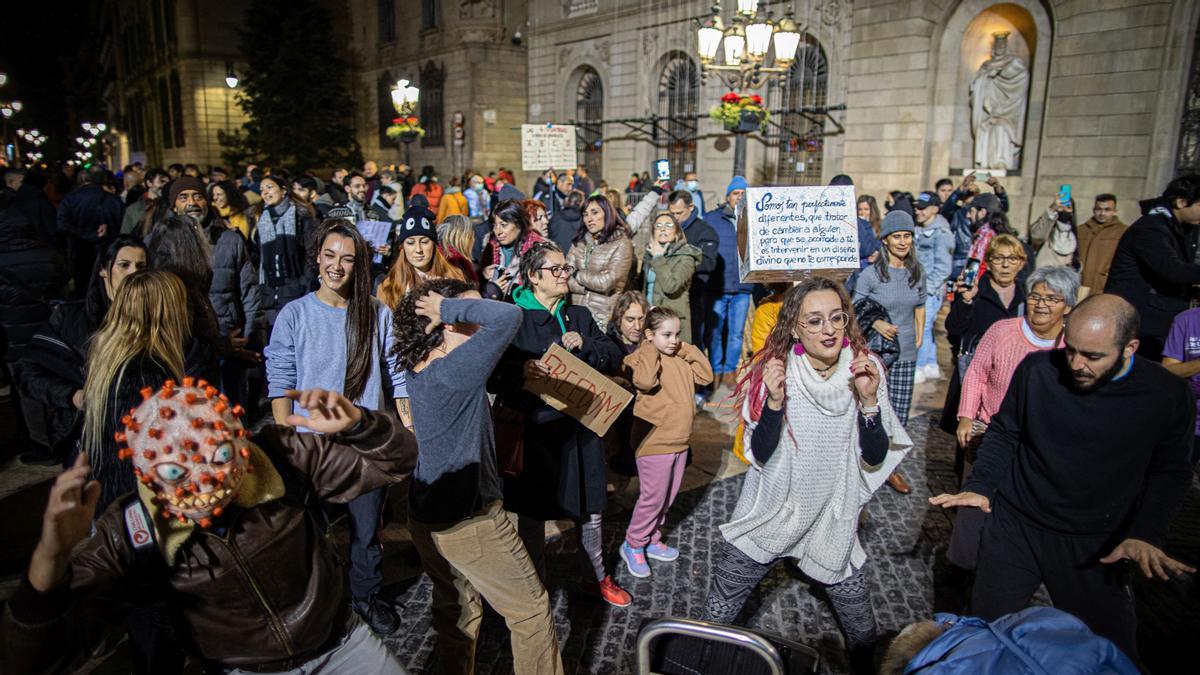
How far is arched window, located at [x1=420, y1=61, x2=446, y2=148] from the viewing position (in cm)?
2958

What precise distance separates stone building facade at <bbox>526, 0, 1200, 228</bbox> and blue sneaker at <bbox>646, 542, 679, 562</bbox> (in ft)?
41.7

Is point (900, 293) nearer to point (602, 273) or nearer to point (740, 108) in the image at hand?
point (602, 273)

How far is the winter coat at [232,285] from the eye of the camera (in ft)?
19.1

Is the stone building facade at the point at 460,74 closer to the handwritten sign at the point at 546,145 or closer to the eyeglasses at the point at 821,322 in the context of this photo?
the handwritten sign at the point at 546,145

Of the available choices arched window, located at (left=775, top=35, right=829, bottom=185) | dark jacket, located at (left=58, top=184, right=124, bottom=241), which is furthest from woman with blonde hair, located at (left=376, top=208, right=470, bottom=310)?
arched window, located at (left=775, top=35, right=829, bottom=185)

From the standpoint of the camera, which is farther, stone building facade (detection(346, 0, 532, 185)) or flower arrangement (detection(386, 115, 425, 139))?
stone building facade (detection(346, 0, 532, 185))

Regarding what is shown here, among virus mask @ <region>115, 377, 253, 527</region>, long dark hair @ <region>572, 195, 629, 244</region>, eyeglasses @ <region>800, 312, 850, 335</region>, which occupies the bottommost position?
virus mask @ <region>115, 377, 253, 527</region>

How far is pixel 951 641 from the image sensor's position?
154cm

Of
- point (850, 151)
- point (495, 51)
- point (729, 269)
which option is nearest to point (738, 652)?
point (729, 269)

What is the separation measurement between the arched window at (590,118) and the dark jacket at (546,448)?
21128 mm

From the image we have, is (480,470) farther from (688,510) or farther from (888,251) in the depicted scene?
(888,251)

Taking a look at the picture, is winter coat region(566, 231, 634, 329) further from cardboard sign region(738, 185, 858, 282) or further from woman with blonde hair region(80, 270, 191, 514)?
woman with blonde hair region(80, 270, 191, 514)

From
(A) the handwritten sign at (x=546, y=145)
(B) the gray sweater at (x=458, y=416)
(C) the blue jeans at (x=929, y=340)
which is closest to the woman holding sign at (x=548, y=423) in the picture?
(B) the gray sweater at (x=458, y=416)

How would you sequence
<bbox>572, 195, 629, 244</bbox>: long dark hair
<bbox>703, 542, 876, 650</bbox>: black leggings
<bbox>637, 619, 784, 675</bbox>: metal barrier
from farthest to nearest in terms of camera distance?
<bbox>572, 195, 629, 244</bbox>: long dark hair, <bbox>703, 542, 876, 650</bbox>: black leggings, <bbox>637, 619, 784, 675</bbox>: metal barrier
